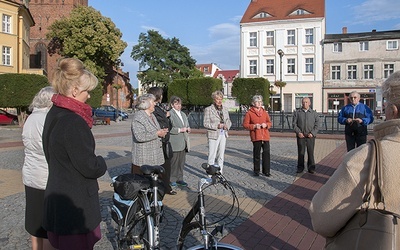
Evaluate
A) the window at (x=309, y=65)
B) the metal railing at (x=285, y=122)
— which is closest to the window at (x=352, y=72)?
the window at (x=309, y=65)

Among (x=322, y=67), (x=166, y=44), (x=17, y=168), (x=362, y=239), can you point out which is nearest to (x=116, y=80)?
(x=166, y=44)

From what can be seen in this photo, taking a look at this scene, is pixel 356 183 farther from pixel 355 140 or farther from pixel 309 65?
pixel 309 65

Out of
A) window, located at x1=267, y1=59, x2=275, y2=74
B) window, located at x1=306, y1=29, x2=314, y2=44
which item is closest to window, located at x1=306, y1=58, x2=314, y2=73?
window, located at x1=306, y1=29, x2=314, y2=44

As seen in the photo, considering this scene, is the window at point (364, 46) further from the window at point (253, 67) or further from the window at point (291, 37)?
the window at point (253, 67)

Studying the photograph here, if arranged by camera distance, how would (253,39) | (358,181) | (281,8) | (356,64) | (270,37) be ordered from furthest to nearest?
(281,8)
(253,39)
(270,37)
(356,64)
(358,181)

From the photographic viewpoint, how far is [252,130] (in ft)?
28.4

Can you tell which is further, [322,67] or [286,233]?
[322,67]

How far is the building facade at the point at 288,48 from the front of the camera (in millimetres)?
50469

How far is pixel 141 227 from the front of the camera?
3535mm

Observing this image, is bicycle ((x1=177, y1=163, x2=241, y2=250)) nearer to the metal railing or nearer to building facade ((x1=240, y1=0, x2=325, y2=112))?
the metal railing

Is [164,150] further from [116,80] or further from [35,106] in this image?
[116,80]

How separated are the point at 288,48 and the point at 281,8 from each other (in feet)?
23.5

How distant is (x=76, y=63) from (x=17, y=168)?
8943 millimetres

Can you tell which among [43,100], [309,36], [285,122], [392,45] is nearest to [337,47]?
[309,36]
